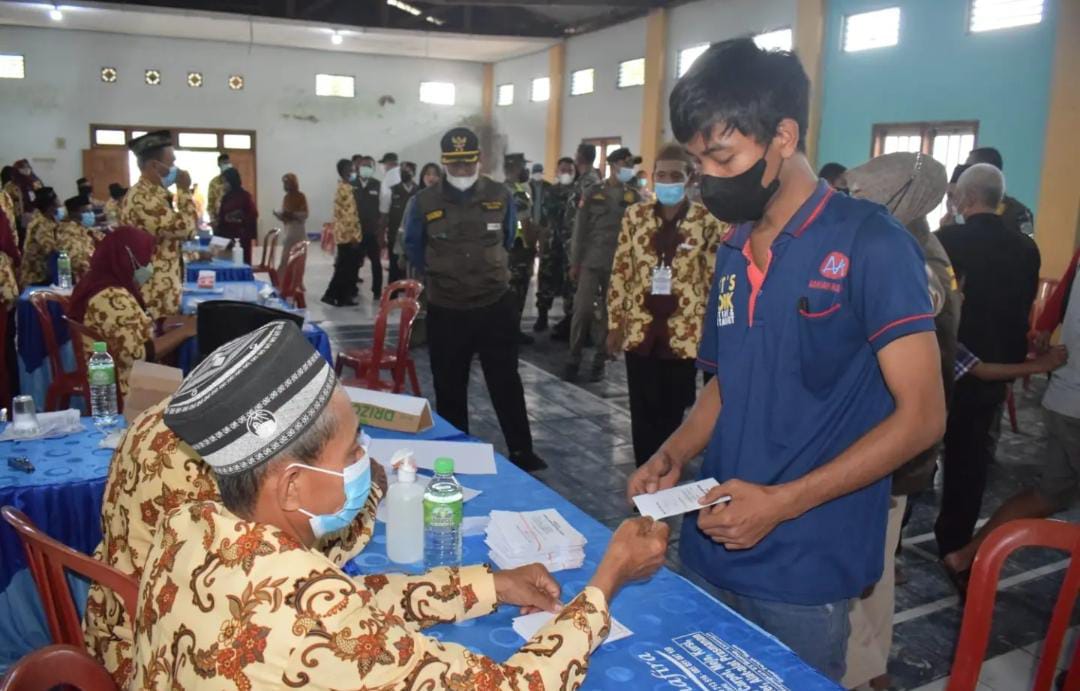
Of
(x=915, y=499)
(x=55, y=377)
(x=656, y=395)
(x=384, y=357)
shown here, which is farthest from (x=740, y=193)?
(x=55, y=377)

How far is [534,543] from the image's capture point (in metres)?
1.75

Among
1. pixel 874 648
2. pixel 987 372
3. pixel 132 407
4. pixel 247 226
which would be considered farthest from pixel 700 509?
pixel 247 226

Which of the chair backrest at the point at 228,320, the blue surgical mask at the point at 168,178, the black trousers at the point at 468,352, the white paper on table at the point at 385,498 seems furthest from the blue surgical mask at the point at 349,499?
the blue surgical mask at the point at 168,178

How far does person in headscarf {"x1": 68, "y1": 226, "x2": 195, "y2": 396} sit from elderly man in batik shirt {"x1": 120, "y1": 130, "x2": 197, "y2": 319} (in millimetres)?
767

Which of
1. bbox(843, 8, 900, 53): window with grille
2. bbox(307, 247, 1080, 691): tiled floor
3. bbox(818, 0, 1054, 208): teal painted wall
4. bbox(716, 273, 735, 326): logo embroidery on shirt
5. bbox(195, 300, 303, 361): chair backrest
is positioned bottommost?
bbox(307, 247, 1080, 691): tiled floor

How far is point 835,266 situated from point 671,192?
222cm

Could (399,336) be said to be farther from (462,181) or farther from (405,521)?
(405,521)

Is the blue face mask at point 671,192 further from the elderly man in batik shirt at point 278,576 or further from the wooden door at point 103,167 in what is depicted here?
the wooden door at point 103,167

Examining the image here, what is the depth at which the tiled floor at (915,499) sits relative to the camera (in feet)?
9.14

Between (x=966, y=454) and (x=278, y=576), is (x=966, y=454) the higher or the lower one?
the lower one

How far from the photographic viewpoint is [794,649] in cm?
155

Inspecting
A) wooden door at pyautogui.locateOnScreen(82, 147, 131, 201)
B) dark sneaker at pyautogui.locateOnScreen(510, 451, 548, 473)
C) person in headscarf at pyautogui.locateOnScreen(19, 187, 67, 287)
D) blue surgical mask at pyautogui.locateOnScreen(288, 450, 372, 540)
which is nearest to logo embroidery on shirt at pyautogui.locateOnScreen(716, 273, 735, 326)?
blue surgical mask at pyautogui.locateOnScreen(288, 450, 372, 540)

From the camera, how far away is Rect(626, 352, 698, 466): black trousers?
3.72 m

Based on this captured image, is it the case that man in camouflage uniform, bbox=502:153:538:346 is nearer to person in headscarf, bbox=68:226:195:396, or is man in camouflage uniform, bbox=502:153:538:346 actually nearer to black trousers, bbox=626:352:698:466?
black trousers, bbox=626:352:698:466
